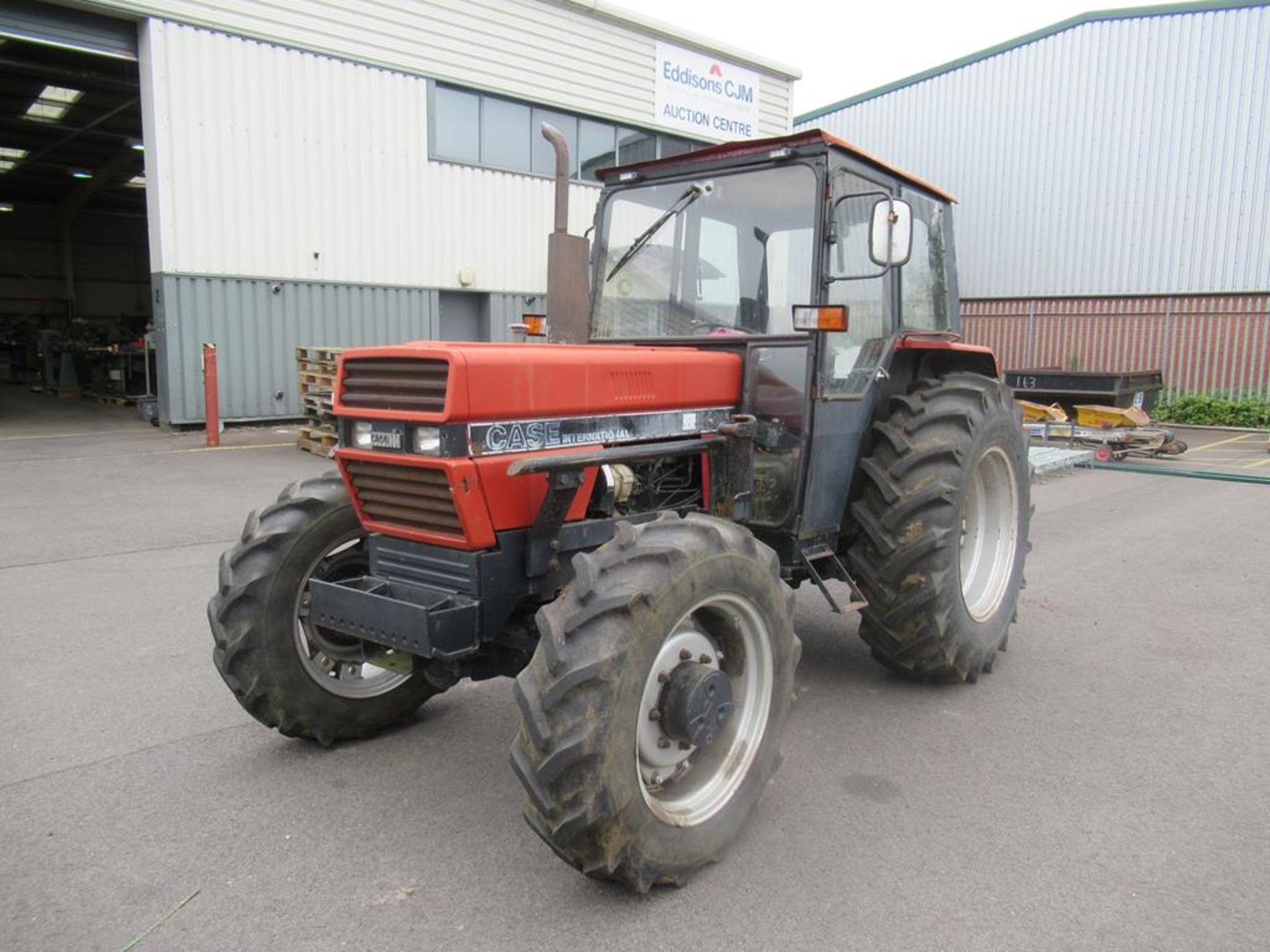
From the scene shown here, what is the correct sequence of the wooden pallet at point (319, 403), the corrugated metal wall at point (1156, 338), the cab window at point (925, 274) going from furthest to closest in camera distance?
the corrugated metal wall at point (1156, 338), the wooden pallet at point (319, 403), the cab window at point (925, 274)

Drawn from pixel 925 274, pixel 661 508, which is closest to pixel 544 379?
pixel 661 508

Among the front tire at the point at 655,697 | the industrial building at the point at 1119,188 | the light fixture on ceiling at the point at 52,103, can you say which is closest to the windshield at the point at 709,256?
the front tire at the point at 655,697

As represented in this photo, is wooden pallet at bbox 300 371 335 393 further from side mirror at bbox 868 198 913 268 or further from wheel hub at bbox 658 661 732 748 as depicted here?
wheel hub at bbox 658 661 732 748

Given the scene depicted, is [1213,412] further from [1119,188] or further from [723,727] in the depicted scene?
[723,727]

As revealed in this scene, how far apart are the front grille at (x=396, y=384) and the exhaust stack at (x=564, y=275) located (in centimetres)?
116

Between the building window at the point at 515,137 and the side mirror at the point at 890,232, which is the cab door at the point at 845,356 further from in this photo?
the building window at the point at 515,137

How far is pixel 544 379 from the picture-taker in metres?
2.94

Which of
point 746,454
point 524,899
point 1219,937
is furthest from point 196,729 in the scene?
point 1219,937

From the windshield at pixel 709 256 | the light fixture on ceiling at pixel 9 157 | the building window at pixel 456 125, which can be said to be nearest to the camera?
the windshield at pixel 709 256

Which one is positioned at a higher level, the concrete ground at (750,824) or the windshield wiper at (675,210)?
the windshield wiper at (675,210)

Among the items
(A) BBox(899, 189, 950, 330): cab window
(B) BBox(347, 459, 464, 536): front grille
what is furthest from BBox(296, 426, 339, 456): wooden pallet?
(B) BBox(347, 459, 464, 536): front grille

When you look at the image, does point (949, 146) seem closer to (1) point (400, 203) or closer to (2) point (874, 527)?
(1) point (400, 203)

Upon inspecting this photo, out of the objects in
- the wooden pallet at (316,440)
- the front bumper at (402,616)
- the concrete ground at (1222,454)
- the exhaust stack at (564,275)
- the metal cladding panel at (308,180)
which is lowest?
the concrete ground at (1222,454)

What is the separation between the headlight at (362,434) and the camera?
3.04m
